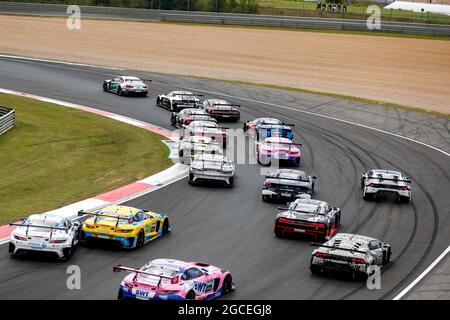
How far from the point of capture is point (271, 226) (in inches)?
1262

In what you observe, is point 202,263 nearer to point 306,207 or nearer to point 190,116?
point 306,207

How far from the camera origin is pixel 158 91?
64.0 meters

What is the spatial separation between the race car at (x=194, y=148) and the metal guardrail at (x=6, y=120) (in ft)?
30.3

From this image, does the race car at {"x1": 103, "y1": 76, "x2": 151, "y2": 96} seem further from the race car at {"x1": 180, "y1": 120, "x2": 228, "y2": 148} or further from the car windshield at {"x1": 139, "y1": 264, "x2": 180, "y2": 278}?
the car windshield at {"x1": 139, "y1": 264, "x2": 180, "y2": 278}

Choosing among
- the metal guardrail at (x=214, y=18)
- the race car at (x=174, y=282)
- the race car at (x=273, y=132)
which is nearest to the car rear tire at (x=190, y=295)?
the race car at (x=174, y=282)

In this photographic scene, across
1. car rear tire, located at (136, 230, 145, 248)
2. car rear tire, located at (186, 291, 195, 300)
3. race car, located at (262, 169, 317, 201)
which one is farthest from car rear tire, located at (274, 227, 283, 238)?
car rear tire, located at (186, 291, 195, 300)

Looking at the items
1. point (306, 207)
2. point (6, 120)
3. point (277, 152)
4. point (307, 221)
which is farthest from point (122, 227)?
point (6, 120)

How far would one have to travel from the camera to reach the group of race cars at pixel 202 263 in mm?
23188

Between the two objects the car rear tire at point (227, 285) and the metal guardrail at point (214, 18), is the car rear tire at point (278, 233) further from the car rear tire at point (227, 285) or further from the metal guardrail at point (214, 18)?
the metal guardrail at point (214, 18)

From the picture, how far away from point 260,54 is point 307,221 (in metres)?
51.2

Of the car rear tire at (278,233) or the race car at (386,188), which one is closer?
the car rear tire at (278,233)

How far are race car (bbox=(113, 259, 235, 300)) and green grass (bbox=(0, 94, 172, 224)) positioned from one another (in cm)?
945
